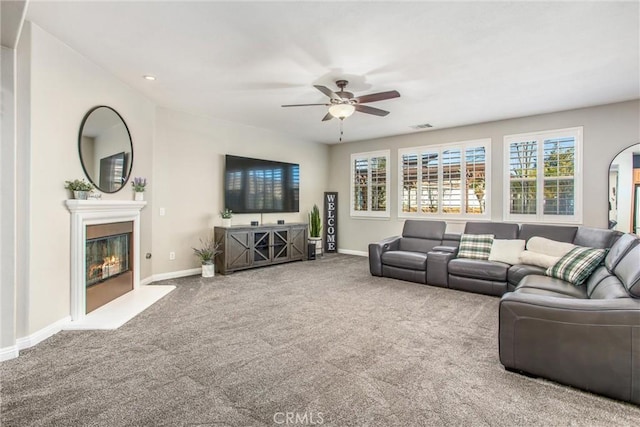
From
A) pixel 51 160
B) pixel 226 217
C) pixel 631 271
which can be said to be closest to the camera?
pixel 631 271

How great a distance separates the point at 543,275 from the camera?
3.59 m

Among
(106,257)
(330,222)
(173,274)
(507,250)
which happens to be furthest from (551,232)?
(106,257)

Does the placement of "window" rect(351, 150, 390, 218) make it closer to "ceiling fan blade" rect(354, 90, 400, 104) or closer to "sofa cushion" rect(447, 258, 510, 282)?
"sofa cushion" rect(447, 258, 510, 282)

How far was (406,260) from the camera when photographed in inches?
190

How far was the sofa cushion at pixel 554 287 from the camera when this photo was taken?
2.86m

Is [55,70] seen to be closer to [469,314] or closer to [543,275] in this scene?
[469,314]

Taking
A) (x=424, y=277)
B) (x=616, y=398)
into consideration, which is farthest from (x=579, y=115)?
(x=616, y=398)

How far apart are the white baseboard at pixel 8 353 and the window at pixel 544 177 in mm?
6434

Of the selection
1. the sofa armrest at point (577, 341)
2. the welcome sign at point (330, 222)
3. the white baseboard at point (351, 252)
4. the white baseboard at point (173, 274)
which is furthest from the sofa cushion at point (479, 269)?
the white baseboard at point (173, 274)

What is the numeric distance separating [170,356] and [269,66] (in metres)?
2.90

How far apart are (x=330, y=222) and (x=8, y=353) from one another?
5.91 m

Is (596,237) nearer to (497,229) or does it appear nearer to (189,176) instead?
(497,229)

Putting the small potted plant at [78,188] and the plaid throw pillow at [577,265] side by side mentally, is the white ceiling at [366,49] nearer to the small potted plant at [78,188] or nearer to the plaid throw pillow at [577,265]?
the small potted plant at [78,188]

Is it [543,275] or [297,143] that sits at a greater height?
[297,143]
